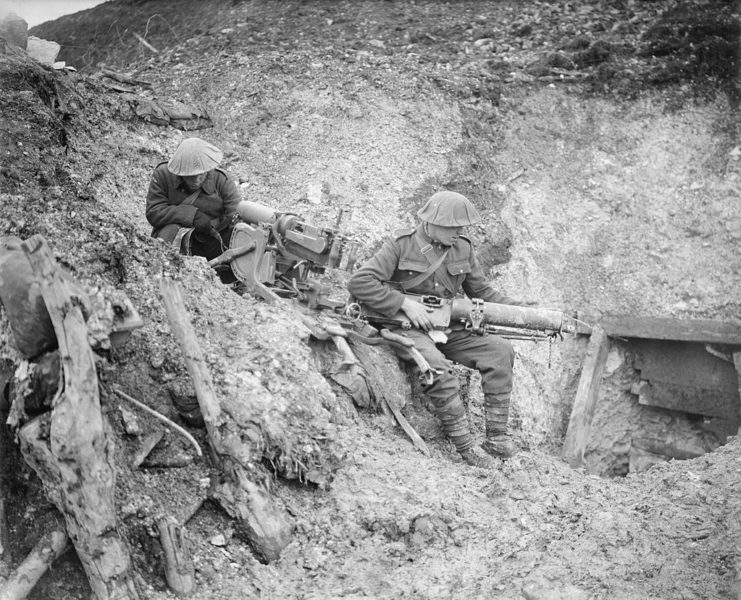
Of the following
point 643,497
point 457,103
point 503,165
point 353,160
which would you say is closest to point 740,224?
point 503,165

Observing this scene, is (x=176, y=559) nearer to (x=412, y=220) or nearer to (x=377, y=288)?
(x=377, y=288)

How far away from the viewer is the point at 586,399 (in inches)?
344

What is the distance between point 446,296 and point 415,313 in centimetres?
49

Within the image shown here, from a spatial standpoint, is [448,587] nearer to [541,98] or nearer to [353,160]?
[353,160]

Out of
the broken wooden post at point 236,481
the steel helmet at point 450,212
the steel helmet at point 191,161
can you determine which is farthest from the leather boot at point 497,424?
the steel helmet at point 191,161

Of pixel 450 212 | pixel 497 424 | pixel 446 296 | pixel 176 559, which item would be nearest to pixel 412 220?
pixel 446 296

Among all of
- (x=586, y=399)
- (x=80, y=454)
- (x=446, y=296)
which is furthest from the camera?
(x=586, y=399)

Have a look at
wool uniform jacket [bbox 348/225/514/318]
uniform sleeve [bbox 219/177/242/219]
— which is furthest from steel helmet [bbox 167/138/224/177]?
wool uniform jacket [bbox 348/225/514/318]

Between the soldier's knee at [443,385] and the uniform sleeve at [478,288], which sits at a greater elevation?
the uniform sleeve at [478,288]

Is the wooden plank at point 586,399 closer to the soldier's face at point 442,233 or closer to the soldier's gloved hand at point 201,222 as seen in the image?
the soldier's face at point 442,233

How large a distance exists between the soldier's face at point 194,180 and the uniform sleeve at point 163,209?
174mm

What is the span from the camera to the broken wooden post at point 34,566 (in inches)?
157

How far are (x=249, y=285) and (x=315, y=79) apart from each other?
15.7ft

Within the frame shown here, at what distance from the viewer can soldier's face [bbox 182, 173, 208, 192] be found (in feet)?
25.4
